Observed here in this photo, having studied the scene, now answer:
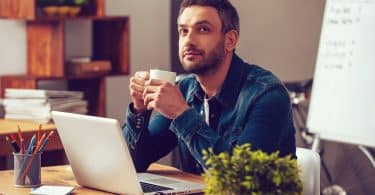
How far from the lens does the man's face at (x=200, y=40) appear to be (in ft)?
8.16

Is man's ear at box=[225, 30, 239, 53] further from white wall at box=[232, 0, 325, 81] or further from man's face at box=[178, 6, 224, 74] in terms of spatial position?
white wall at box=[232, 0, 325, 81]

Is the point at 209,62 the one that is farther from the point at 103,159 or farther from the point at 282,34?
the point at 282,34

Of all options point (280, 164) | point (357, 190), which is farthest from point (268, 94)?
point (357, 190)

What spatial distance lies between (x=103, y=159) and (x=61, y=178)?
295mm

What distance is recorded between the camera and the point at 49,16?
3.91m

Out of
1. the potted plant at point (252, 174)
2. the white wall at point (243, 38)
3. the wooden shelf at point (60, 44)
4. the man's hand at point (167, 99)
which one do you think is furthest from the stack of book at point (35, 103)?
the potted plant at point (252, 174)

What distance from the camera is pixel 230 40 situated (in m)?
2.59

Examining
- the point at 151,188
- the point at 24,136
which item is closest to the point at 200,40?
the point at 151,188

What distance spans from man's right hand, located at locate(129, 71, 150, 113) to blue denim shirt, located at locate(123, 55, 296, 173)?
0.04 m

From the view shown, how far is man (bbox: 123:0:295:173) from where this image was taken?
235 centimetres

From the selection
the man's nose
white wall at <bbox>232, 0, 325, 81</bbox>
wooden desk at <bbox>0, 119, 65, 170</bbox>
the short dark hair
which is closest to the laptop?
the man's nose

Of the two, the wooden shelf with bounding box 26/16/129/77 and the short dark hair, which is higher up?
the short dark hair

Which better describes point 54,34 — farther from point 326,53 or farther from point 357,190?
point 357,190

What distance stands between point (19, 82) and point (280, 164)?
260 cm
